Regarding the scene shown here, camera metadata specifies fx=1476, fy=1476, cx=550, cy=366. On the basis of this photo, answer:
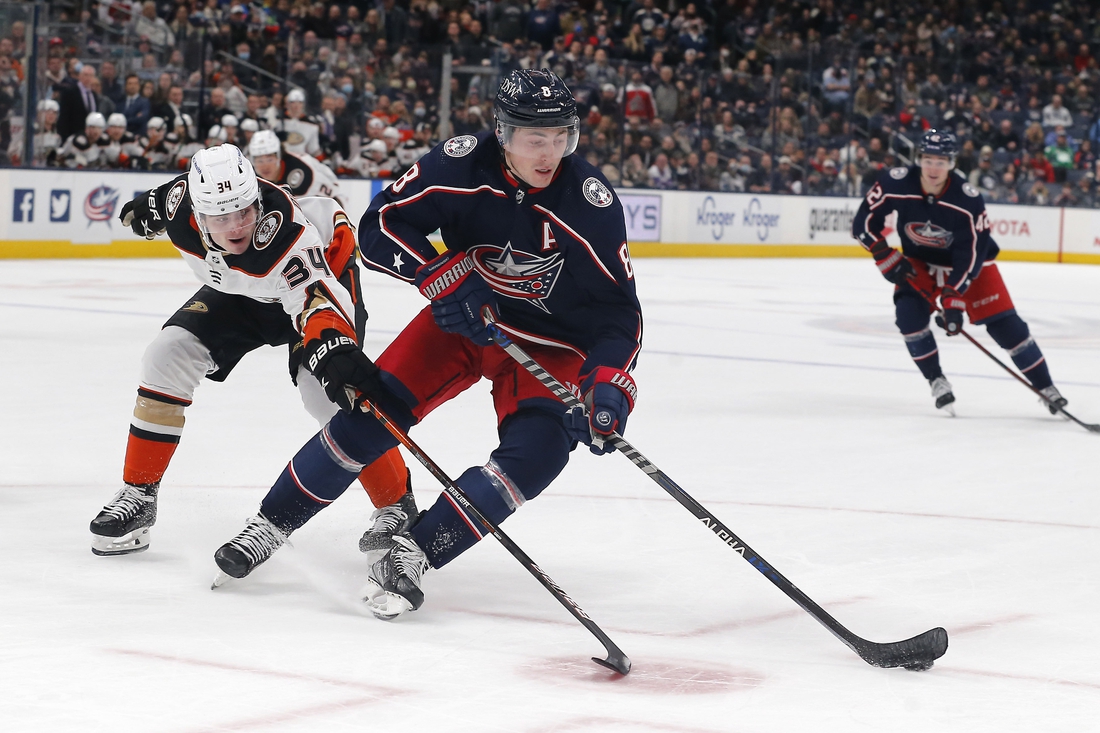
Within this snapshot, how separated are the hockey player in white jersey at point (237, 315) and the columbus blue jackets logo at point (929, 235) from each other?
3.48 m

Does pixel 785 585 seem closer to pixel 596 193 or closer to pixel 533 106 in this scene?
pixel 596 193

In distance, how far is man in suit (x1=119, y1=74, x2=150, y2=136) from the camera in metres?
12.0

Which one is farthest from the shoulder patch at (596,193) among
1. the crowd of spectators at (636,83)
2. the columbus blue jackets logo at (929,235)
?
the crowd of spectators at (636,83)

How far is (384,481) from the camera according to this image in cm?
344

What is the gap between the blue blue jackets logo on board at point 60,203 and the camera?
11711 millimetres

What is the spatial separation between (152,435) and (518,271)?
979mm

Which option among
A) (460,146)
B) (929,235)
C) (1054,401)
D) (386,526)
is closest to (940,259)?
(929,235)

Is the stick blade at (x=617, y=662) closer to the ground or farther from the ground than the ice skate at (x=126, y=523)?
farther from the ground

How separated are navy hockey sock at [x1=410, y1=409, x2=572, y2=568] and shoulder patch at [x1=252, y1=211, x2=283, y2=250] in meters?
0.70

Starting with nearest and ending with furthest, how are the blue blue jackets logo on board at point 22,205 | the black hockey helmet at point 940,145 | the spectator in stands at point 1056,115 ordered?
the black hockey helmet at point 940,145
the blue blue jackets logo on board at point 22,205
the spectator in stands at point 1056,115

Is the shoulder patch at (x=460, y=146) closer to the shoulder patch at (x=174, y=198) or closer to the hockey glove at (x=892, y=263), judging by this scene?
the shoulder patch at (x=174, y=198)

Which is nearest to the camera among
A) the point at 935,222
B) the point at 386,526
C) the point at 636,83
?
the point at 386,526

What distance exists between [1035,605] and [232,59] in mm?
10974

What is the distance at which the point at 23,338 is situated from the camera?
710 centimetres
